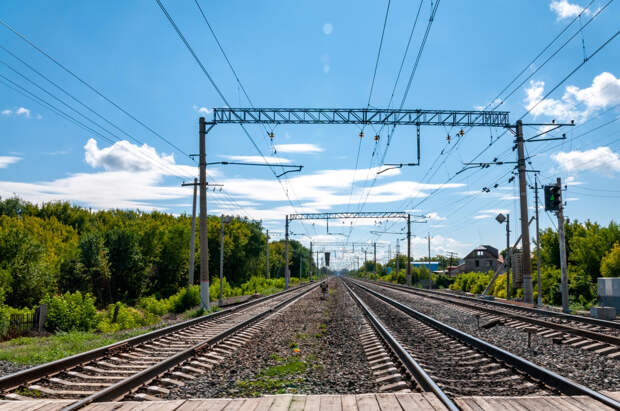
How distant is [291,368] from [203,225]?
1560 centimetres

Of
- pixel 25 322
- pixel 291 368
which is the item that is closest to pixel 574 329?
pixel 291 368

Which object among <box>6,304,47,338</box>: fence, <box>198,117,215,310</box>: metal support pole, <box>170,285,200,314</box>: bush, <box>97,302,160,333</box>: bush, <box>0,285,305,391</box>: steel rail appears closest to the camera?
<box>0,285,305,391</box>: steel rail

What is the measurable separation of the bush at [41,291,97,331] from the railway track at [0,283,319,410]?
8.75 metres

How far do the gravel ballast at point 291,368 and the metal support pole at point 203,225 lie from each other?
846 centimetres

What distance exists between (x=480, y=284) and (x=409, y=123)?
1133 inches

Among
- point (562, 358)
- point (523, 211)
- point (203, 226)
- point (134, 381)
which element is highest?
point (523, 211)

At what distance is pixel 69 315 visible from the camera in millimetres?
19500

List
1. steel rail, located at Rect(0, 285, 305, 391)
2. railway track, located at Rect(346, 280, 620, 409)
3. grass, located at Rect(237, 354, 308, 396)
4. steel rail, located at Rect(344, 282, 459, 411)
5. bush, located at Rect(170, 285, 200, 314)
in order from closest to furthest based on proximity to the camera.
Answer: steel rail, located at Rect(344, 282, 459, 411) < railway track, located at Rect(346, 280, 620, 409) < steel rail, located at Rect(0, 285, 305, 391) < grass, located at Rect(237, 354, 308, 396) < bush, located at Rect(170, 285, 200, 314)

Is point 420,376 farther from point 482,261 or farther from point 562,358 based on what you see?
point 482,261

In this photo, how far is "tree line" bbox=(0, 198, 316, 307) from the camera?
2745 cm

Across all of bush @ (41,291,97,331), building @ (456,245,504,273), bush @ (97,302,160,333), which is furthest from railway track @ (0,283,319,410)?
building @ (456,245,504,273)

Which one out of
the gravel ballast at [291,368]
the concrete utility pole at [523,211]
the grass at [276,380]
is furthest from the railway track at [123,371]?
the concrete utility pole at [523,211]

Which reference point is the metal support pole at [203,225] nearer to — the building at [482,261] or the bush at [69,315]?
the bush at [69,315]

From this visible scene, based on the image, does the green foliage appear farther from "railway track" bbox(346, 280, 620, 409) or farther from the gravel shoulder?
"railway track" bbox(346, 280, 620, 409)
